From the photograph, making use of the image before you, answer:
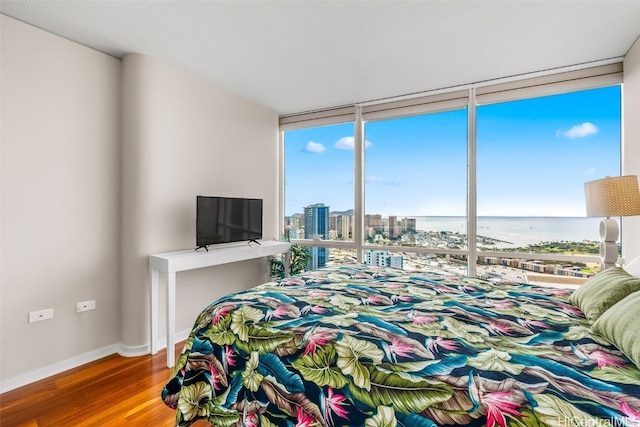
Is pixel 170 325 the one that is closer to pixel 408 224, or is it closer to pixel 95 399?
pixel 95 399

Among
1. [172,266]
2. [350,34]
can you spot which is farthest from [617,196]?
[172,266]

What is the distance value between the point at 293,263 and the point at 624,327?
335 centimetres

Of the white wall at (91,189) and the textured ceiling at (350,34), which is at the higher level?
the textured ceiling at (350,34)

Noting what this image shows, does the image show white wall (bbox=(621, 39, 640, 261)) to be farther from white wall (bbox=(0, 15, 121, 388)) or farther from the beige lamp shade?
white wall (bbox=(0, 15, 121, 388))

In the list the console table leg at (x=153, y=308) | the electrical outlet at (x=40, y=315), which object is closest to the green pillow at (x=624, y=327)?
the console table leg at (x=153, y=308)

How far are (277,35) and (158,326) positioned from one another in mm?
2788

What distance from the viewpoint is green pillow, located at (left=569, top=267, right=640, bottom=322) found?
134 centimetres

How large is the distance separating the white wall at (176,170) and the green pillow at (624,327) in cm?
308

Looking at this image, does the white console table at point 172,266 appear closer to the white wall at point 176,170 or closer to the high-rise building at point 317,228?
the white wall at point 176,170

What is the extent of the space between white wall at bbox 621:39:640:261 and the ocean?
28 centimetres

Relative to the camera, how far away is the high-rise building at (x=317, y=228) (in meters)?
4.31

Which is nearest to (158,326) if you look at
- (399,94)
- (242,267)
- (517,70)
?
(242,267)

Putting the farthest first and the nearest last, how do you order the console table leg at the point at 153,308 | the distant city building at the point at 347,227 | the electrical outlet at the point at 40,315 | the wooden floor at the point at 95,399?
1. the distant city building at the point at 347,227
2. the console table leg at the point at 153,308
3. the electrical outlet at the point at 40,315
4. the wooden floor at the point at 95,399

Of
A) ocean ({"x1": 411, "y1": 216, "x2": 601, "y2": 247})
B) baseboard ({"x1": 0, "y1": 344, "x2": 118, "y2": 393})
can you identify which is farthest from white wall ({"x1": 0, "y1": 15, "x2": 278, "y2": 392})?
ocean ({"x1": 411, "y1": 216, "x2": 601, "y2": 247})
